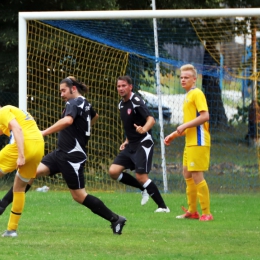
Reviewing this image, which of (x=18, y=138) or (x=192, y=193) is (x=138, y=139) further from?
(x=18, y=138)

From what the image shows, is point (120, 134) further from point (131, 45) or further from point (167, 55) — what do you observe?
point (167, 55)

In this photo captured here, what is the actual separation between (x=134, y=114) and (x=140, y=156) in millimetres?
600

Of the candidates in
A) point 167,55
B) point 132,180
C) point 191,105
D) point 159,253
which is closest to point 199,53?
point 167,55

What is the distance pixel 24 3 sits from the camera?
17203 mm

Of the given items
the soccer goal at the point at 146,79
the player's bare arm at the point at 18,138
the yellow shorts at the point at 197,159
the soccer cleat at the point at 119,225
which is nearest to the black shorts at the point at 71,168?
the soccer cleat at the point at 119,225

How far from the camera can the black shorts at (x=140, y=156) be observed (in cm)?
1109

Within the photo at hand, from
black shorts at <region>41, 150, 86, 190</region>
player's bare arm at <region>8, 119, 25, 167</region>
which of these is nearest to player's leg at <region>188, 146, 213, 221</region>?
black shorts at <region>41, 150, 86, 190</region>

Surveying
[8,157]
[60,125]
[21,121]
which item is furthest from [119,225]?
[21,121]

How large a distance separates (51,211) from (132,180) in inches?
54.4

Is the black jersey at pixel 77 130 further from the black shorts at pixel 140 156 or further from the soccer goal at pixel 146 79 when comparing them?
the soccer goal at pixel 146 79

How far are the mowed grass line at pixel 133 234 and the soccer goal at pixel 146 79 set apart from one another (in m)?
2.73

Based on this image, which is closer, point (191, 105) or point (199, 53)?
point (191, 105)

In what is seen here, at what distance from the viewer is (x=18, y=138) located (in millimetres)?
7871

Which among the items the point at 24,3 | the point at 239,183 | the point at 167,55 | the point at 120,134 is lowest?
the point at 239,183
